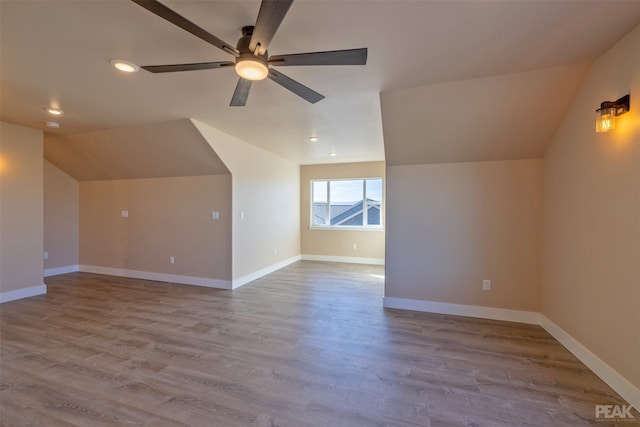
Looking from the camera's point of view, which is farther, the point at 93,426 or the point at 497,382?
the point at 497,382

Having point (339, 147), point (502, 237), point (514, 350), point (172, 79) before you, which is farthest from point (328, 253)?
point (172, 79)

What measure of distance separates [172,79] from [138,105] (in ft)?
3.22

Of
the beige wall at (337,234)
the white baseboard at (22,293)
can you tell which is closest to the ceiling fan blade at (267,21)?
the white baseboard at (22,293)

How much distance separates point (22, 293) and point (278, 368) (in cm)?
433

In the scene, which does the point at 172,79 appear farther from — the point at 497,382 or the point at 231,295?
the point at 497,382

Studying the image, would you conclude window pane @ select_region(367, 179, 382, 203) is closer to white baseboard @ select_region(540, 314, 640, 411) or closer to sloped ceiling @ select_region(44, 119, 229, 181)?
sloped ceiling @ select_region(44, 119, 229, 181)

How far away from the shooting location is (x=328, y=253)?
693cm

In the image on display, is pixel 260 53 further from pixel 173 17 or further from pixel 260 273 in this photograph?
pixel 260 273

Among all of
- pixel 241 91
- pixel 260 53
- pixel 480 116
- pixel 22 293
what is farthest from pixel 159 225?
pixel 480 116

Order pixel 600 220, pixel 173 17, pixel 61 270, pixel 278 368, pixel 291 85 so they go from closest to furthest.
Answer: pixel 173 17 → pixel 291 85 → pixel 600 220 → pixel 278 368 → pixel 61 270

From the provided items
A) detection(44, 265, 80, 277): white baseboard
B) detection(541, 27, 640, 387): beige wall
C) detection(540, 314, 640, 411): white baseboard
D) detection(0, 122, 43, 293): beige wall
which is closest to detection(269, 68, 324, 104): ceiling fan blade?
detection(541, 27, 640, 387): beige wall

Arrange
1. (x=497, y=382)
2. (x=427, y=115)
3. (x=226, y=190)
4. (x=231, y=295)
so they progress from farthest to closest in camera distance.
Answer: (x=226, y=190) < (x=231, y=295) < (x=427, y=115) < (x=497, y=382)

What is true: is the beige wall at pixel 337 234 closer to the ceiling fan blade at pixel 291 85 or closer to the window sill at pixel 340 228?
the window sill at pixel 340 228

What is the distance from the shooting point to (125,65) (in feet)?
7.27
